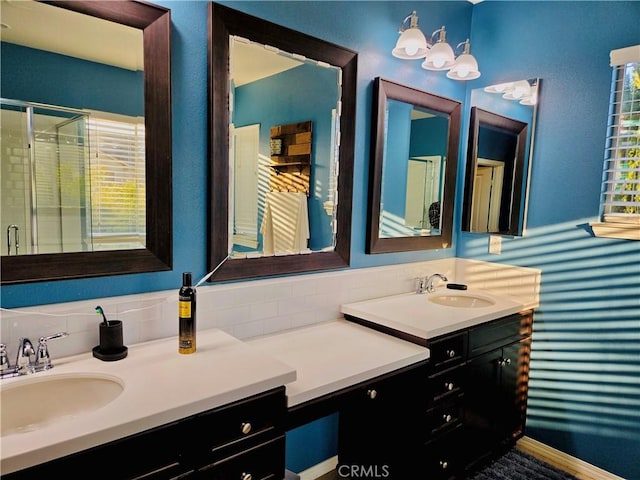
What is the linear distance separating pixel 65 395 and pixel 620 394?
2521 mm

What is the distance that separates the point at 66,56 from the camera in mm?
1359

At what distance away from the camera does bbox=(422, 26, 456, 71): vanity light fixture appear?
7.25ft

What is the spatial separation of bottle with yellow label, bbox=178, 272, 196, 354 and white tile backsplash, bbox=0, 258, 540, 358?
0.20m

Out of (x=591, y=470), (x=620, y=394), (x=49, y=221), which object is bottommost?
(x=591, y=470)

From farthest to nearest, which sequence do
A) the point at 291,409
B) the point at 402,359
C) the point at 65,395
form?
the point at 402,359 < the point at 291,409 < the point at 65,395

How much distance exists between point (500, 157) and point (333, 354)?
1.74 m

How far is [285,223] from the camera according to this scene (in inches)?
76.5

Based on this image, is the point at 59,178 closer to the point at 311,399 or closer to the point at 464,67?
the point at 311,399

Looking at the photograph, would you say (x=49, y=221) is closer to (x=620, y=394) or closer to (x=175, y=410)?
(x=175, y=410)

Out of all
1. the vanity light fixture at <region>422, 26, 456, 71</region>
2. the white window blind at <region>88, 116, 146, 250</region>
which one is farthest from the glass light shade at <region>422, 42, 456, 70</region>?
the white window blind at <region>88, 116, 146, 250</region>

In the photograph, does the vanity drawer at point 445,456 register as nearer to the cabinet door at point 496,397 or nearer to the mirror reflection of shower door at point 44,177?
the cabinet door at point 496,397

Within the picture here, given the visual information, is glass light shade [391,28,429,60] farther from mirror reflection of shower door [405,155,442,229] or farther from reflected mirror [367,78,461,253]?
mirror reflection of shower door [405,155,442,229]

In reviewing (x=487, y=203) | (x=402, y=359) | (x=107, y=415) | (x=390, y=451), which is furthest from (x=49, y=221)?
(x=487, y=203)

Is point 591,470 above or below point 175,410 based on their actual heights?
below
